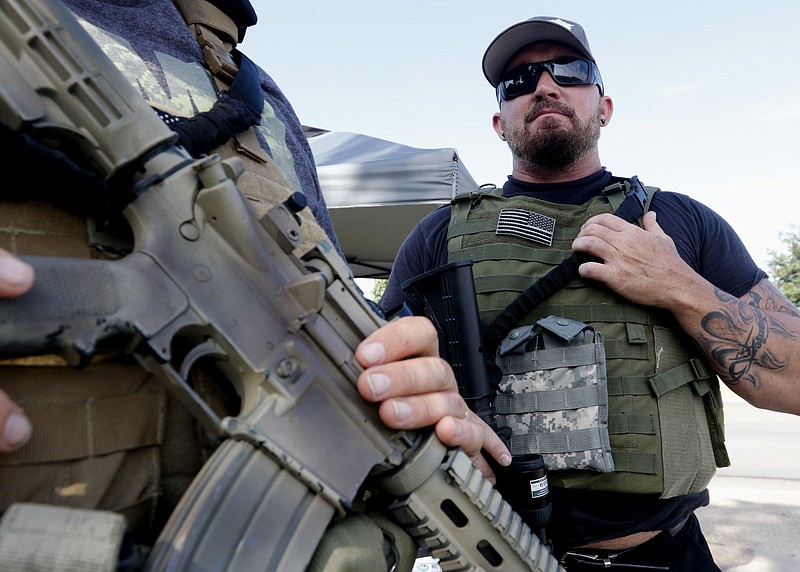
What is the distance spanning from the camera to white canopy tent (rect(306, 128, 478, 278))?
15.7ft

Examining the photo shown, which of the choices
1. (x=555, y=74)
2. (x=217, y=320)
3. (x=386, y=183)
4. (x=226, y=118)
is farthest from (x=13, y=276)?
(x=386, y=183)

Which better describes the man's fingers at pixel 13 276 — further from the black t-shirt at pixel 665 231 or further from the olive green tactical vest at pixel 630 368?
the olive green tactical vest at pixel 630 368

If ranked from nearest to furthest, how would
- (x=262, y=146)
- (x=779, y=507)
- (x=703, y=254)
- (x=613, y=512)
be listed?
1. (x=262, y=146)
2. (x=613, y=512)
3. (x=703, y=254)
4. (x=779, y=507)

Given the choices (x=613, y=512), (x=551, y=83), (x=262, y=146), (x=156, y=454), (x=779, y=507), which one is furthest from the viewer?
(x=779, y=507)

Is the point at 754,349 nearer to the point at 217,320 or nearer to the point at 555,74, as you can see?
the point at 555,74

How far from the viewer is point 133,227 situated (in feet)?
2.93

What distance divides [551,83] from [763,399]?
1.28 m

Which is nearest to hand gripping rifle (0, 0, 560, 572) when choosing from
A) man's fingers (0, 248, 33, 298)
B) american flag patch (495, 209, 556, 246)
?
man's fingers (0, 248, 33, 298)

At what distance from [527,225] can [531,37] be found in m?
0.74

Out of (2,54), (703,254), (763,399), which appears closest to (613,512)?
(763,399)

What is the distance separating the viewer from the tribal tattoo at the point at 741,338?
1787 mm

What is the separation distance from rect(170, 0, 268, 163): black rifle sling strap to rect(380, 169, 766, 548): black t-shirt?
35.6 inches

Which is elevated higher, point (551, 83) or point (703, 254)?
point (551, 83)

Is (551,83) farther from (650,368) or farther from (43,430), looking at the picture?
(43,430)
